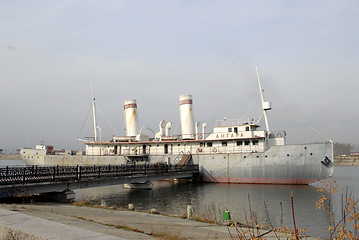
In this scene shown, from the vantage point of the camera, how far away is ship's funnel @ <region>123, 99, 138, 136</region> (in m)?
50.6

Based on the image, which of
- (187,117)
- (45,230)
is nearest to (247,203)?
(45,230)

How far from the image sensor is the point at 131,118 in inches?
1998

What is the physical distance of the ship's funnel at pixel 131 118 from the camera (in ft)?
166

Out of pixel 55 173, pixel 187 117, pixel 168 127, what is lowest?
pixel 55 173

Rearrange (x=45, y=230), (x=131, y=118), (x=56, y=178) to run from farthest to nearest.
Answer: (x=131, y=118)
(x=56, y=178)
(x=45, y=230)

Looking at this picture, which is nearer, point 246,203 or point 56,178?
point 56,178

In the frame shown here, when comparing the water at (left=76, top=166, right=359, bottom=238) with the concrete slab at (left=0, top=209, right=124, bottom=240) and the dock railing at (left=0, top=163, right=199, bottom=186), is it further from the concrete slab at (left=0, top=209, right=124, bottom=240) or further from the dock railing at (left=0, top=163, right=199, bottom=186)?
the concrete slab at (left=0, top=209, right=124, bottom=240)

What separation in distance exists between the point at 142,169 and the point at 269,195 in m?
13.3

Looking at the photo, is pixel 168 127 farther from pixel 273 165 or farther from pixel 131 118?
pixel 273 165

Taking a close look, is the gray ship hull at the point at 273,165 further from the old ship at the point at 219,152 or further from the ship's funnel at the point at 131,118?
the ship's funnel at the point at 131,118

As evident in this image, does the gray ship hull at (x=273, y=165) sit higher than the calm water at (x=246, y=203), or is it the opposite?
the gray ship hull at (x=273, y=165)

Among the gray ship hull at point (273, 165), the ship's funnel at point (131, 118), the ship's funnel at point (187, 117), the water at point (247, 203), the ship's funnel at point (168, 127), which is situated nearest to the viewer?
the water at point (247, 203)

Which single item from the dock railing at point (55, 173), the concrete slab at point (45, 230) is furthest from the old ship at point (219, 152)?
the concrete slab at point (45, 230)

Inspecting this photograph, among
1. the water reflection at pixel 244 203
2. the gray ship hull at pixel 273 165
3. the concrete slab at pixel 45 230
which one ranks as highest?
the concrete slab at pixel 45 230
